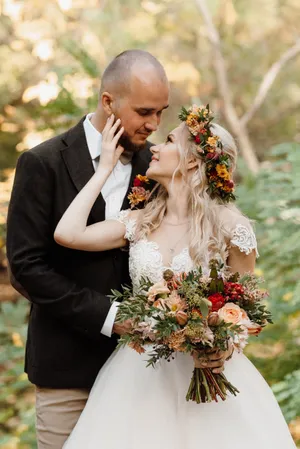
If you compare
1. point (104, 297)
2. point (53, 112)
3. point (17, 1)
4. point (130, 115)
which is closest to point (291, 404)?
point (104, 297)

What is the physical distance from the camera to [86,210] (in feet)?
10.2

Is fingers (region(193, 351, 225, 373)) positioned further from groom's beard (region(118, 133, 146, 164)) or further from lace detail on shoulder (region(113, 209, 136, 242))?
groom's beard (region(118, 133, 146, 164))

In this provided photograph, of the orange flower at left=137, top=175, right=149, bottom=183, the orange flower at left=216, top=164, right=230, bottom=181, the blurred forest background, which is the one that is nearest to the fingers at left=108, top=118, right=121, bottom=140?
the orange flower at left=137, top=175, right=149, bottom=183

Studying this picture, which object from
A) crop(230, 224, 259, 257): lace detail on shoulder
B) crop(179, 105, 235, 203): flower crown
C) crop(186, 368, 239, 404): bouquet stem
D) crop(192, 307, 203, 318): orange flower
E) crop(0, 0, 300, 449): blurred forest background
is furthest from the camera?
crop(0, 0, 300, 449): blurred forest background

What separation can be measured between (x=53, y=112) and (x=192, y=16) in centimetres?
395

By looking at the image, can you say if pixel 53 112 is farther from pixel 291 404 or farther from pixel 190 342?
pixel 190 342

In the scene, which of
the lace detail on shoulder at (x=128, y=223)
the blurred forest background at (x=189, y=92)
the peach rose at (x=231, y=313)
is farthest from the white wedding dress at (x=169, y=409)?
the blurred forest background at (x=189, y=92)

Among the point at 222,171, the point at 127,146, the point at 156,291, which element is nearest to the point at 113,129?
the point at 127,146

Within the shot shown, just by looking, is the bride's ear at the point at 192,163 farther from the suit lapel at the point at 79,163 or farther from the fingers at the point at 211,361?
the fingers at the point at 211,361

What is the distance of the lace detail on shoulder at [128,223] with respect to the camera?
3264 millimetres

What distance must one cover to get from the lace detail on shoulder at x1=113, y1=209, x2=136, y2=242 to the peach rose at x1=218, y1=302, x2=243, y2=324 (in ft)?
2.59

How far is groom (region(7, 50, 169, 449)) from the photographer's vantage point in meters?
3.10

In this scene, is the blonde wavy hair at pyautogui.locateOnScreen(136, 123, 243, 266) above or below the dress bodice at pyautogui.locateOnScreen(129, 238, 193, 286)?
above

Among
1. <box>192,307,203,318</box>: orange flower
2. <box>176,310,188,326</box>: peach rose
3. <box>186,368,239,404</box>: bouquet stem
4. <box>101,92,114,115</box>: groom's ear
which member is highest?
<box>101,92,114,115</box>: groom's ear
